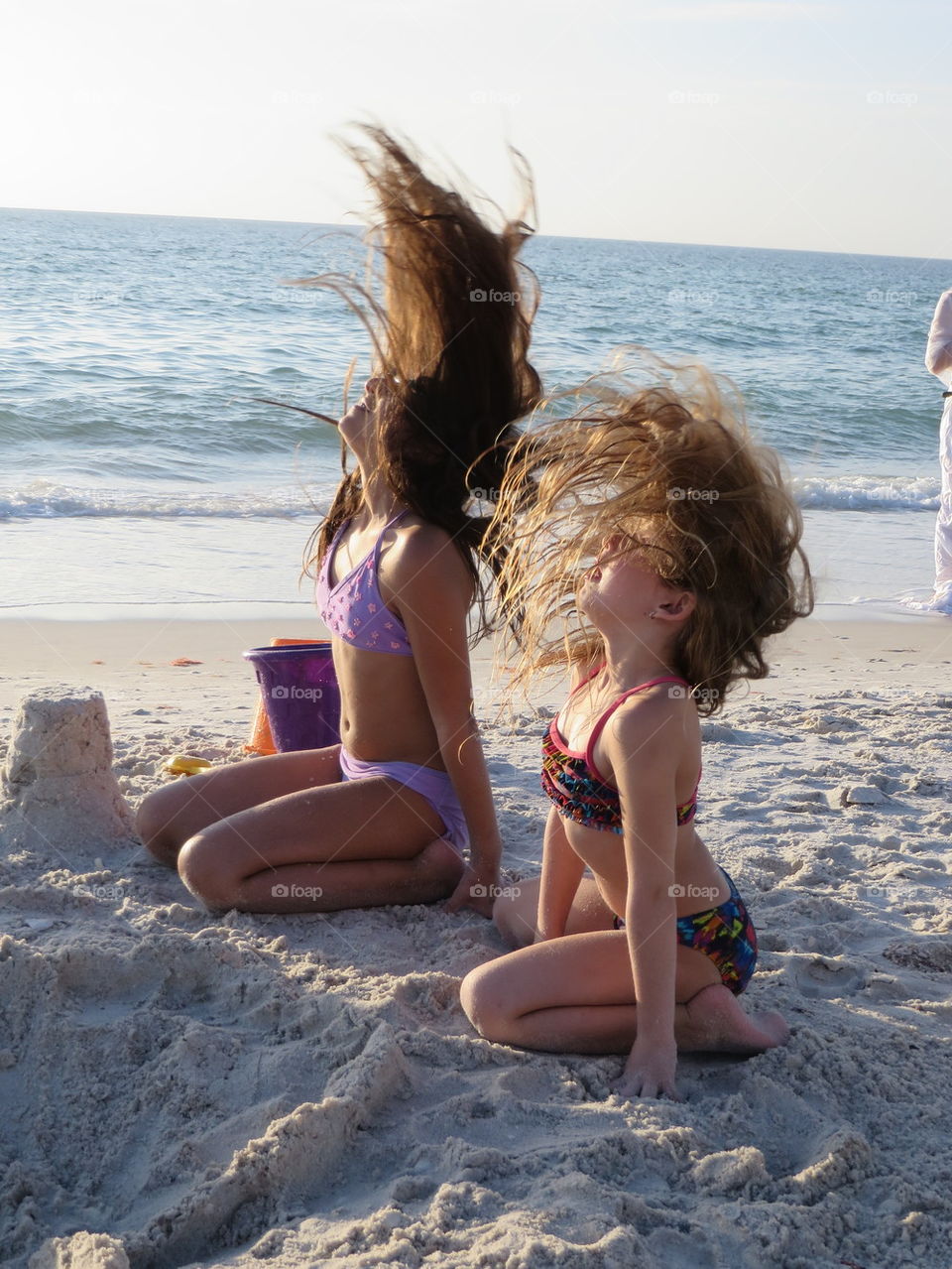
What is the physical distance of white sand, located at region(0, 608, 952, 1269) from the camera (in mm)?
1823

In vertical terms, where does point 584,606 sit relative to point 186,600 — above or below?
above

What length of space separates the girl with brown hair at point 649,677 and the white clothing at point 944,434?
441 centimetres

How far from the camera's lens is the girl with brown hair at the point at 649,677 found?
217cm

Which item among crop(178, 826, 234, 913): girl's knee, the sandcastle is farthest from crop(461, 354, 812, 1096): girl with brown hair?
the sandcastle

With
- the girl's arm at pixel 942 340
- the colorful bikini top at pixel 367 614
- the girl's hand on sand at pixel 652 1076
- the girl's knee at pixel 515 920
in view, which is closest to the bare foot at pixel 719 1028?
the girl's hand on sand at pixel 652 1076

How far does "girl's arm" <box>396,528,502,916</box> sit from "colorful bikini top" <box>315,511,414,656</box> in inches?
1.9

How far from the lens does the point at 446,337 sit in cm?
289

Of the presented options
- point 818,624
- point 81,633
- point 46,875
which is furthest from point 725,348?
point 46,875

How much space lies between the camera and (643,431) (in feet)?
7.43

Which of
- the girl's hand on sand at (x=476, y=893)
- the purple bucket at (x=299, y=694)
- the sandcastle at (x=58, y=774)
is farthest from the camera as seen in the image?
the purple bucket at (x=299, y=694)

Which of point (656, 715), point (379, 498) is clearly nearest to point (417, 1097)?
point (656, 715)

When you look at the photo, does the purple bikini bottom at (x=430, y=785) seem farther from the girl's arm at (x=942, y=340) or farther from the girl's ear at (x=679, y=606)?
the girl's arm at (x=942, y=340)

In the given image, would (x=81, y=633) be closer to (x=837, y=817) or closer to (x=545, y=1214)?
(x=837, y=817)

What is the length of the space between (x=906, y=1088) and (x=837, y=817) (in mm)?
1523
